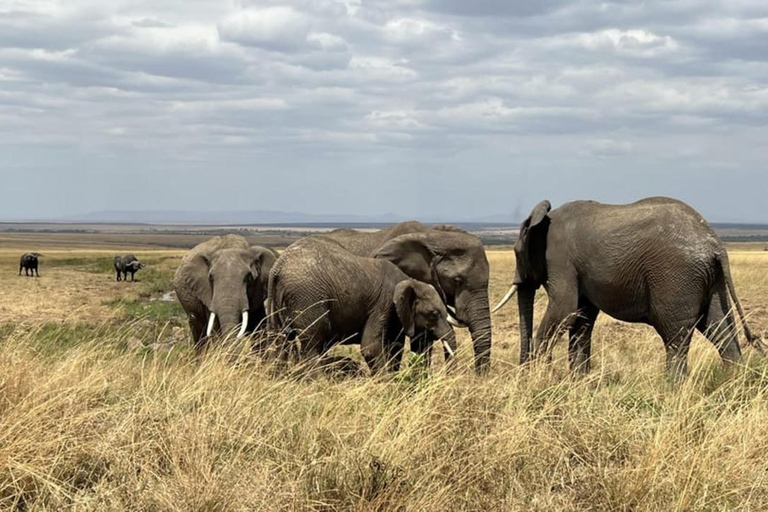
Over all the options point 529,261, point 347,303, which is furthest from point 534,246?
point 347,303

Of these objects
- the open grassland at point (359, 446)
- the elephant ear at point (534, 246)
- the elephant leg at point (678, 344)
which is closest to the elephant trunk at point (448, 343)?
the elephant ear at point (534, 246)

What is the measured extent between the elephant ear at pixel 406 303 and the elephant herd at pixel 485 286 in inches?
0.6

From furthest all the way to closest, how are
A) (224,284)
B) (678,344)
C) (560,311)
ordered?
(224,284)
(560,311)
(678,344)

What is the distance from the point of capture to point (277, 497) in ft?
13.5

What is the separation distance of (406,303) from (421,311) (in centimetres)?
21

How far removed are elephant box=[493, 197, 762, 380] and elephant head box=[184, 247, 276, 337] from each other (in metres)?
3.56

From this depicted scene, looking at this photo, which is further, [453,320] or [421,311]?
[453,320]

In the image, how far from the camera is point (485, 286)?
33.8 feet

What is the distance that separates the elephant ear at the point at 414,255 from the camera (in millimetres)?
10234

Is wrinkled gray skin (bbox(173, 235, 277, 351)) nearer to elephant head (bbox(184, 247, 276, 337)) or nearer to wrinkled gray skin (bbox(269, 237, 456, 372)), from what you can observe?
elephant head (bbox(184, 247, 276, 337))

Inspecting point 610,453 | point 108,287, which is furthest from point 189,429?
point 108,287

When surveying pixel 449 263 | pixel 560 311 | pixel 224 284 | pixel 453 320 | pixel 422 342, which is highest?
pixel 449 263

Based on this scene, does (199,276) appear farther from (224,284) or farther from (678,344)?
(678,344)

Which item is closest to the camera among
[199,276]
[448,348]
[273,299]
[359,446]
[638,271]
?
[359,446]
